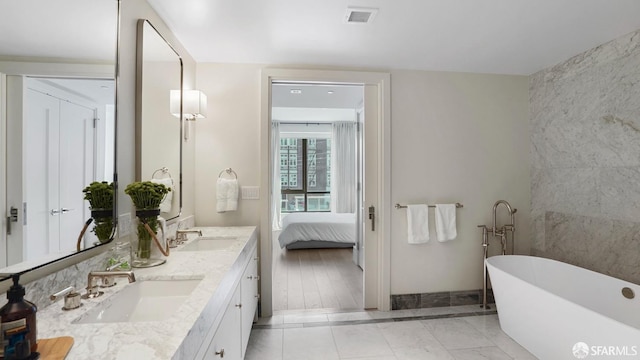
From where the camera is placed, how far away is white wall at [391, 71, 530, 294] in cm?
289

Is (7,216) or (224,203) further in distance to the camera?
(224,203)

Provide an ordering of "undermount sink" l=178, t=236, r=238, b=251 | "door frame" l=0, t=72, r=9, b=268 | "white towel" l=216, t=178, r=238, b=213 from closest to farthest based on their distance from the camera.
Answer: "door frame" l=0, t=72, r=9, b=268 → "undermount sink" l=178, t=236, r=238, b=251 → "white towel" l=216, t=178, r=238, b=213

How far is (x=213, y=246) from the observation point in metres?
2.21

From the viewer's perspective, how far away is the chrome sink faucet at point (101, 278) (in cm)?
118

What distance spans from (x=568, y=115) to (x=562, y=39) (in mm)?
727

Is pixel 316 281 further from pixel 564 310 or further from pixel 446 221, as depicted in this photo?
pixel 564 310

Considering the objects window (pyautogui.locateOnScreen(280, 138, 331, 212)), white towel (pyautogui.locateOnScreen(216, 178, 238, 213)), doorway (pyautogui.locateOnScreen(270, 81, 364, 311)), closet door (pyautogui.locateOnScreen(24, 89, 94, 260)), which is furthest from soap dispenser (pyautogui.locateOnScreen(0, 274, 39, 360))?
window (pyautogui.locateOnScreen(280, 138, 331, 212))

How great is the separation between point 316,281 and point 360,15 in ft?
9.59

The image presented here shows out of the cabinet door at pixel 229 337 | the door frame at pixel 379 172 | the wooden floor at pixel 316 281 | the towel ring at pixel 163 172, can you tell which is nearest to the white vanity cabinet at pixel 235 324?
the cabinet door at pixel 229 337

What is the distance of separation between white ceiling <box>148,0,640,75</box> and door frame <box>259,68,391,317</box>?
0.12 metres

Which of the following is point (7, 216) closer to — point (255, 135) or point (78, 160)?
point (78, 160)

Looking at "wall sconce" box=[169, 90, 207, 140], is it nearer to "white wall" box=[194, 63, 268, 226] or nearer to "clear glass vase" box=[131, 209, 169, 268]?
"white wall" box=[194, 63, 268, 226]

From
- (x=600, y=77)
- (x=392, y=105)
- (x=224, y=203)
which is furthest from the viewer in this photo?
(x=392, y=105)

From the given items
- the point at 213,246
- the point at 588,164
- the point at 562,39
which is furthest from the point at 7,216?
the point at 588,164
